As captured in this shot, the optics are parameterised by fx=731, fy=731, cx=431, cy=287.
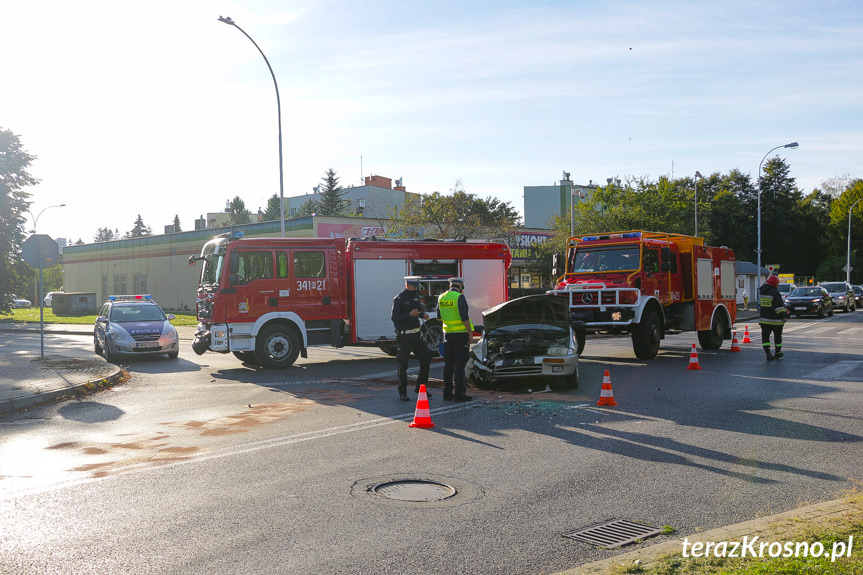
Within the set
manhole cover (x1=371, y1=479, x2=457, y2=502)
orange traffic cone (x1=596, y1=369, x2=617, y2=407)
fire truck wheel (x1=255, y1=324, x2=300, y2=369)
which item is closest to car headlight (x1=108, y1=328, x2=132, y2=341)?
fire truck wheel (x1=255, y1=324, x2=300, y2=369)

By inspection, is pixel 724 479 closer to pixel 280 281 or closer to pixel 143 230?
pixel 280 281

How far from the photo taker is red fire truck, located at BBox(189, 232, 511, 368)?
51.0 ft

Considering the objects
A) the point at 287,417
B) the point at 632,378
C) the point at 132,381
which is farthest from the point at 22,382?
the point at 632,378

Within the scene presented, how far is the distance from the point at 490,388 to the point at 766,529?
24.6ft

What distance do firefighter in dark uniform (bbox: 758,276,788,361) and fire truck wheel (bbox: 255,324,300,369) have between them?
1039 cm

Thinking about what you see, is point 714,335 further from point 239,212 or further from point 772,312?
point 239,212

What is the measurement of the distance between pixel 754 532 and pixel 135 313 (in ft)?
60.1

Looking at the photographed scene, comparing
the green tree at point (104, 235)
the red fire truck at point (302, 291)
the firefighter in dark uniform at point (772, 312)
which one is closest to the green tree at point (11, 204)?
the red fire truck at point (302, 291)

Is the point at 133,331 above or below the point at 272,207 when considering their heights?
below

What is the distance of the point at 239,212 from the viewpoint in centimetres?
9688

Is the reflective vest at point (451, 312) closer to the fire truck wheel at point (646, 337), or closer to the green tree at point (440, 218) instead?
the fire truck wheel at point (646, 337)

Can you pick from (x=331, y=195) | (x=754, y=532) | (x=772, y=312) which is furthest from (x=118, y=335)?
(x=331, y=195)

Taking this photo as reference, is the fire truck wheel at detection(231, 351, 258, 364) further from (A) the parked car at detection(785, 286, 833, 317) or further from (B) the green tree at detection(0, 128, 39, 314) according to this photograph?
(B) the green tree at detection(0, 128, 39, 314)

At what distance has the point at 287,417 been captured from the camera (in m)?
9.79
